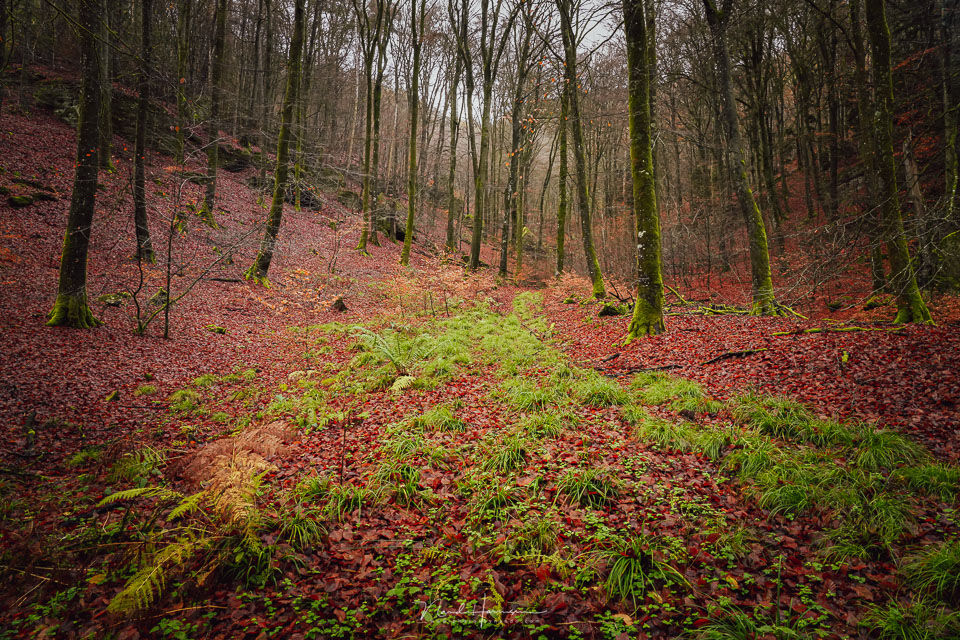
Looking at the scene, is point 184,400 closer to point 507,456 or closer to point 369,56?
point 507,456

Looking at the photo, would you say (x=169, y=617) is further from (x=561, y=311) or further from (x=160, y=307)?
(x=561, y=311)

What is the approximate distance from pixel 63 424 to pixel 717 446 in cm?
824

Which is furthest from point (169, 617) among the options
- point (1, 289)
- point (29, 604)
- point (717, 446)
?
point (1, 289)

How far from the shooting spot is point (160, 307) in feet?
29.6

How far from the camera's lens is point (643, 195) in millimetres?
8633

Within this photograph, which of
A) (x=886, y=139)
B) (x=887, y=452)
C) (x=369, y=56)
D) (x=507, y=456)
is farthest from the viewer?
(x=369, y=56)

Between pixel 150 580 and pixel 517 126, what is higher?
pixel 517 126

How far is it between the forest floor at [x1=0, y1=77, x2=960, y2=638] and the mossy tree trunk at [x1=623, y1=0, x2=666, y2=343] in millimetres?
733

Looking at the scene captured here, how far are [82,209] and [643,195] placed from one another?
12.1 metres

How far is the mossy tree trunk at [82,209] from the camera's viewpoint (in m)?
7.59

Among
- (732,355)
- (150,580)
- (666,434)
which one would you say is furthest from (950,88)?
(150,580)

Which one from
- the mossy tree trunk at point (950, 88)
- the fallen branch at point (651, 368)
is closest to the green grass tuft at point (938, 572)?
the fallen branch at point (651, 368)

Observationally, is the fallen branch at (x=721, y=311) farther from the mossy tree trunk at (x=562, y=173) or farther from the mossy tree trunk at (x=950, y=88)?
the mossy tree trunk at (x=562, y=173)

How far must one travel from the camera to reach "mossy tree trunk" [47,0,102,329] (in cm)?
759
